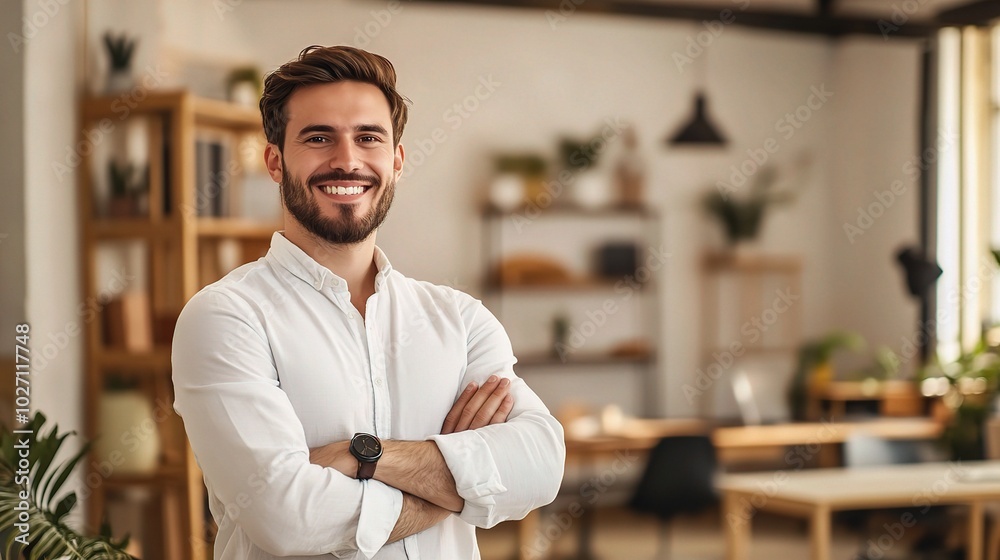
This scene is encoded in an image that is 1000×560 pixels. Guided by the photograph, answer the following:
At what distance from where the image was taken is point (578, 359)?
22.8ft

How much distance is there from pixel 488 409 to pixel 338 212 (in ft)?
1.40

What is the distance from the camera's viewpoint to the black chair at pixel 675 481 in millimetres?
5004

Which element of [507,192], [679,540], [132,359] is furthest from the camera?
[507,192]

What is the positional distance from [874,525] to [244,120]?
Result: 4.35m

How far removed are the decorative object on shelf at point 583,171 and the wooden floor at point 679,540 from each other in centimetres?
214

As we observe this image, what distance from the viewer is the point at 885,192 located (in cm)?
702

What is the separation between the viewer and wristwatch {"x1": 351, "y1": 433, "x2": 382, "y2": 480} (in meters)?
1.57

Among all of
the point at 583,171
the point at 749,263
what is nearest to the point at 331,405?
the point at 583,171

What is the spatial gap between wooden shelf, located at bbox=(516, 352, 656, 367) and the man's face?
5.16 meters

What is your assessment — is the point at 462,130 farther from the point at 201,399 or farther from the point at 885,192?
the point at 201,399

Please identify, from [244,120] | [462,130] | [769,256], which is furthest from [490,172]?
[244,120]

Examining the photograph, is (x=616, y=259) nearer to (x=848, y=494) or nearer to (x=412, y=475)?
(x=848, y=494)

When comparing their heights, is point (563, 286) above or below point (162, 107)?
below

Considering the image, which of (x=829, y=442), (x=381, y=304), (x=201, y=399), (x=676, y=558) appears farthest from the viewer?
(x=829, y=442)
